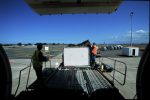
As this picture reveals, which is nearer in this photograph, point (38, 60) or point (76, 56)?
point (38, 60)

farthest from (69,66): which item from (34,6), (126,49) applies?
(126,49)

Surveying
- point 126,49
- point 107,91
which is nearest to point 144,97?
point 107,91

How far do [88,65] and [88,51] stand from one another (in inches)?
37.4

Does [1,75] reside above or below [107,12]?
below

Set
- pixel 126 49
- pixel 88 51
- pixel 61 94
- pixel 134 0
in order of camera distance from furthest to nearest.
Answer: pixel 126 49 → pixel 88 51 → pixel 61 94 → pixel 134 0

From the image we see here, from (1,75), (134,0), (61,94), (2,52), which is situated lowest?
(61,94)

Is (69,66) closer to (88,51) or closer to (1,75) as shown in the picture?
(88,51)

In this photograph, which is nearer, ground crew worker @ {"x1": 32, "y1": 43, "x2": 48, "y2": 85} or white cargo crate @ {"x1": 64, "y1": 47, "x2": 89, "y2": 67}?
ground crew worker @ {"x1": 32, "y1": 43, "x2": 48, "y2": 85}

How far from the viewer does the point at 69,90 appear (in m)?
9.05

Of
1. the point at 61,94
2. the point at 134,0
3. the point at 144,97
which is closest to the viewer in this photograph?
the point at 134,0

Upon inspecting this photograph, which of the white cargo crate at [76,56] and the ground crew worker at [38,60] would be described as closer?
the ground crew worker at [38,60]

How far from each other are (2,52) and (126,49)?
120ft

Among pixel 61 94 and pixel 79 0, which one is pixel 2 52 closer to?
pixel 61 94

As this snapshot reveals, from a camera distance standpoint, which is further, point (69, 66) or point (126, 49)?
point (126, 49)
